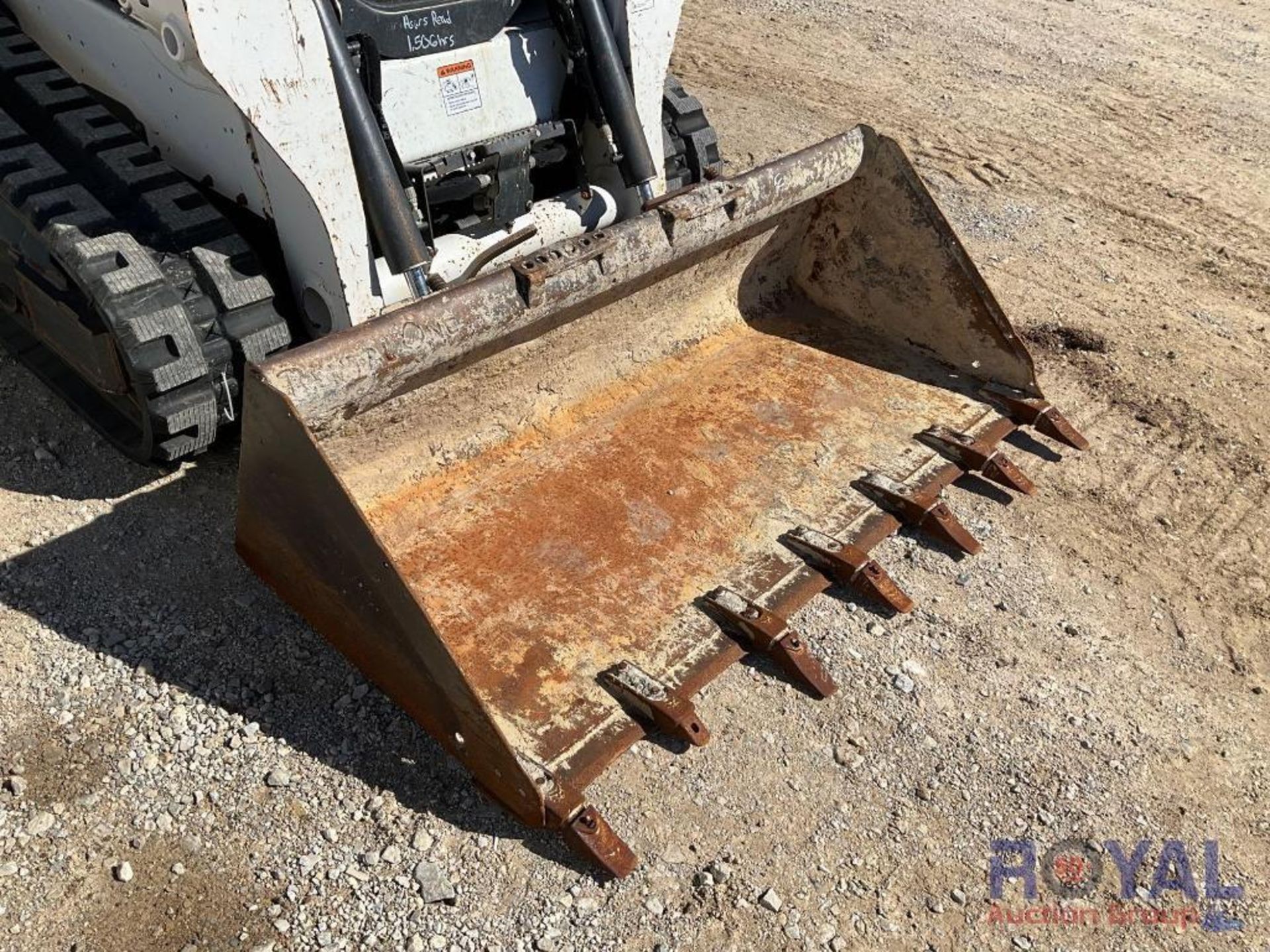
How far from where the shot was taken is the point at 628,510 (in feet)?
10.8

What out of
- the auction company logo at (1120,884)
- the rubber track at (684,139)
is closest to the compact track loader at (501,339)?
the rubber track at (684,139)

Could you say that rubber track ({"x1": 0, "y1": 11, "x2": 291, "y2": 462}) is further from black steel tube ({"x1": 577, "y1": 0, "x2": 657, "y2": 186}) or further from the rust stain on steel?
black steel tube ({"x1": 577, "y1": 0, "x2": 657, "y2": 186})

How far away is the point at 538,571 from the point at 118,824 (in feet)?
3.91

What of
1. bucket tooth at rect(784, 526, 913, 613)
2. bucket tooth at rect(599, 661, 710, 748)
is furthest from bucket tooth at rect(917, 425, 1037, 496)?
bucket tooth at rect(599, 661, 710, 748)

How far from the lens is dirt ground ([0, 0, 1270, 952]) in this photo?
8.20ft

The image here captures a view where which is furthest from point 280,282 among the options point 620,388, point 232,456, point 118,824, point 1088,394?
point 1088,394

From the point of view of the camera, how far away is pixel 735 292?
405 cm

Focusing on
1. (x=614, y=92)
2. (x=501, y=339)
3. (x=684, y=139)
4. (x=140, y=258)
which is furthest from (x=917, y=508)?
(x=140, y=258)

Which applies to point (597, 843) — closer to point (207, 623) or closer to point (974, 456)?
point (207, 623)

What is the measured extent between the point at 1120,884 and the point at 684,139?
10.1 feet

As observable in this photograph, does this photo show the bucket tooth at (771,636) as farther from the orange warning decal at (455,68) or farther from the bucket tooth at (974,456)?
the orange warning decal at (455,68)

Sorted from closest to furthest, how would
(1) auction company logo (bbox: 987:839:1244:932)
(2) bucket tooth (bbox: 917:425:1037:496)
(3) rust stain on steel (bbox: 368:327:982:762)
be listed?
(1) auction company logo (bbox: 987:839:1244:932)
(3) rust stain on steel (bbox: 368:327:982:762)
(2) bucket tooth (bbox: 917:425:1037:496)

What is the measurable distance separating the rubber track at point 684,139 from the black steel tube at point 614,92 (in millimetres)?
502

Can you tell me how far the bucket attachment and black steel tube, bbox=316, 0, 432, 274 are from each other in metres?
0.42
